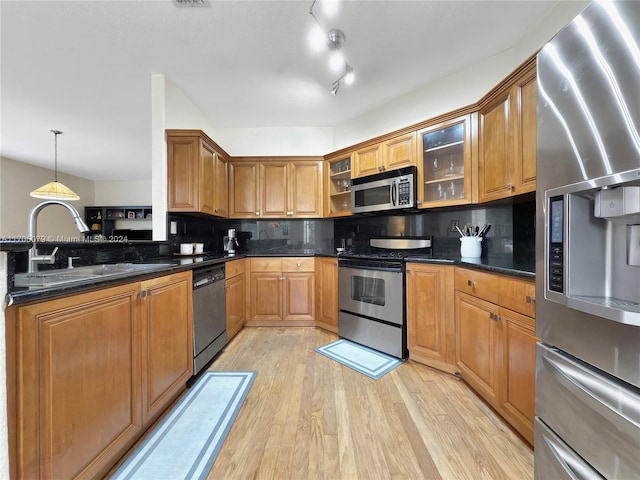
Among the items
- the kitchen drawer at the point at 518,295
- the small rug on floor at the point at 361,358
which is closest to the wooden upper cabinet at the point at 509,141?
the kitchen drawer at the point at 518,295

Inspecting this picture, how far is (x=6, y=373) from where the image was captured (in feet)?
2.44

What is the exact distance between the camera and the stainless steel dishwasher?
6.21 feet

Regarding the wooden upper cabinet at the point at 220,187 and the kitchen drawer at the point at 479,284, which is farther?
the wooden upper cabinet at the point at 220,187

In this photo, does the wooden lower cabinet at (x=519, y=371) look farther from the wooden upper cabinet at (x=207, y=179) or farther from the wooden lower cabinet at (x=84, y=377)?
the wooden upper cabinet at (x=207, y=179)

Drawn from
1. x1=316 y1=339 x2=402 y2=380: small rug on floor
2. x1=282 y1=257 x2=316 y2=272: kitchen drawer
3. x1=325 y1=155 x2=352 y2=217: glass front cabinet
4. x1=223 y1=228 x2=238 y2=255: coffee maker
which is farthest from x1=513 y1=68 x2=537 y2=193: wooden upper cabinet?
x1=223 y1=228 x2=238 y2=255: coffee maker

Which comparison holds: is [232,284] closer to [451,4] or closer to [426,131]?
[426,131]

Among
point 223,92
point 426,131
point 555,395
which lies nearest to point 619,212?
point 555,395

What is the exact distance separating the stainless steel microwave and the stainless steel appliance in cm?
150

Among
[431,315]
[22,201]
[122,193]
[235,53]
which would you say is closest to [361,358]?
[431,315]

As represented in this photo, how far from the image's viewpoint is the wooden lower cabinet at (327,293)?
279cm

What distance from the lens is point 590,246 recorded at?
76cm

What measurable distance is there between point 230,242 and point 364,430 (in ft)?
8.10

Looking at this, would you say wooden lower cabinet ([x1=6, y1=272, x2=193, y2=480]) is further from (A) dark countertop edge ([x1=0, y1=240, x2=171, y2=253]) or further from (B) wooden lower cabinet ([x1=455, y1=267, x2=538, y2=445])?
(B) wooden lower cabinet ([x1=455, y1=267, x2=538, y2=445])

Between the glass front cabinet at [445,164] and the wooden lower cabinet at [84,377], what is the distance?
2.24 metres
